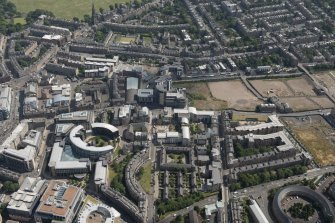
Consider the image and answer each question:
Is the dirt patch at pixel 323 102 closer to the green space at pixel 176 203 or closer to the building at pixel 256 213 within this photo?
the building at pixel 256 213

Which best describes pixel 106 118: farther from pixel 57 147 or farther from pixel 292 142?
pixel 292 142

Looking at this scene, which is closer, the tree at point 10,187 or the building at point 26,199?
the building at point 26,199

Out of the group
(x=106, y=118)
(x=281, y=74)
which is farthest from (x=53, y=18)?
(x=281, y=74)

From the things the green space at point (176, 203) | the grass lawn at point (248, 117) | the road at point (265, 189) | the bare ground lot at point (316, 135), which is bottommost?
the green space at point (176, 203)

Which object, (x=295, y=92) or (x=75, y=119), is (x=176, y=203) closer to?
(x=75, y=119)

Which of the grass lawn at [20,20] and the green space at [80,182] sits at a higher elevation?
the grass lawn at [20,20]

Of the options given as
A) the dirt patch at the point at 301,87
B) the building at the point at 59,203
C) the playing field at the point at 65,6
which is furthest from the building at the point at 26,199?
the playing field at the point at 65,6
